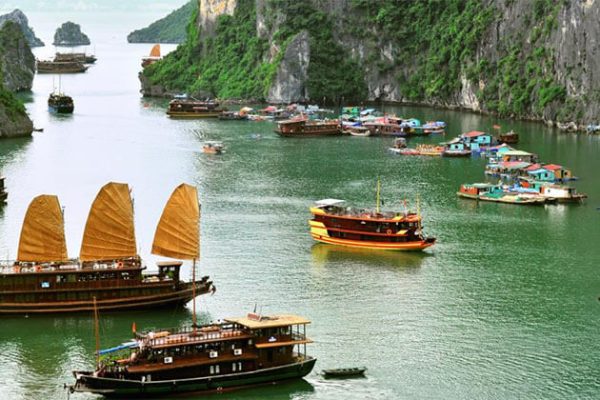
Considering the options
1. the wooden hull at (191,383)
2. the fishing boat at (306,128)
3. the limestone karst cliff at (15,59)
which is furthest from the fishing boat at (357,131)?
the wooden hull at (191,383)

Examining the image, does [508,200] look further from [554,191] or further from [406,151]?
[406,151]

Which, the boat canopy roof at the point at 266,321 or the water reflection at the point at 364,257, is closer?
the boat canopy roof at the point at 266,321

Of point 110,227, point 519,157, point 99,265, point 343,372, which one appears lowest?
point 343,372

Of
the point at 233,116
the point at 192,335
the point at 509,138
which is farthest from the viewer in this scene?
the point at 233,116

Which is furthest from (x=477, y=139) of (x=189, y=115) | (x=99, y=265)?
(x=99, y=265)

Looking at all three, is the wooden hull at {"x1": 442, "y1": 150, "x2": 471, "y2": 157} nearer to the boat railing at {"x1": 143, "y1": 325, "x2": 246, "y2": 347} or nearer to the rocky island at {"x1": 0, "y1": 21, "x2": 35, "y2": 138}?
the rocky island at {"x1": 0, "y1": 21, "x2": 35, "y2": 138}

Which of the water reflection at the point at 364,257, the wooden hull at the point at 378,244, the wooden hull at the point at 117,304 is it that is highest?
the wooden hull at the point at 378,244

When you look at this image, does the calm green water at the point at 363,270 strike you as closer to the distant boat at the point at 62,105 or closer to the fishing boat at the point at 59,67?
the distant boat at the point at 62,105
